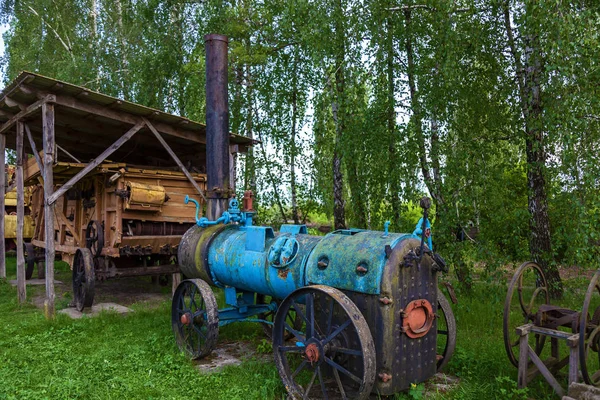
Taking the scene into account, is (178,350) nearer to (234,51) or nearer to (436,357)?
(436,357)

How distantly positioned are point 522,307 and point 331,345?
1957 mm

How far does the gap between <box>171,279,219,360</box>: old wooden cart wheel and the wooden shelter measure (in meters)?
2.88

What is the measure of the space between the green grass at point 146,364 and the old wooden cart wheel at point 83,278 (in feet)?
2.08

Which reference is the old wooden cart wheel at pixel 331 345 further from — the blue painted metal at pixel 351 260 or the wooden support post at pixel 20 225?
the wooden support post at pixel 20 225

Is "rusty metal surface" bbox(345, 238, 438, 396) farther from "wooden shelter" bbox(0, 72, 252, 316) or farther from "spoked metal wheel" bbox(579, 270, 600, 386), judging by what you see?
"wooden shelter" bbox(0, 72, 252, 316)

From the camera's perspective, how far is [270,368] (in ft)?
16.5

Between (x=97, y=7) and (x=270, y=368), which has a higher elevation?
(x=97, y=7)

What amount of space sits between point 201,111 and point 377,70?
24.6 feet

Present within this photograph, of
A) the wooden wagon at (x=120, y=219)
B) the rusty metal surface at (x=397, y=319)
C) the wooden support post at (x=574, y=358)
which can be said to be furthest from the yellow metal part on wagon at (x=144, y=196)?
the wooden support post at (x=574, y=358)

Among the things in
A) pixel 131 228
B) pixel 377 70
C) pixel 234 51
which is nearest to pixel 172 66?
pixel 234 51

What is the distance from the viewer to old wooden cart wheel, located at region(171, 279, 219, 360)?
205 inches

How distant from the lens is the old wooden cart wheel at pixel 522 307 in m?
4.38

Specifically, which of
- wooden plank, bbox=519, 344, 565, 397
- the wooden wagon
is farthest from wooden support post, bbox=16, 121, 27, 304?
wooden plank, bbox=519, 344, 565, 397

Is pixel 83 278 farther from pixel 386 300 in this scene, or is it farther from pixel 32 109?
pixel 386 300
